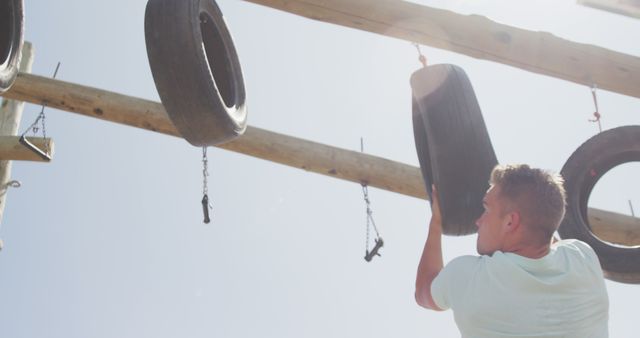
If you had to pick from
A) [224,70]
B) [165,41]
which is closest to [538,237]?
[165,41]

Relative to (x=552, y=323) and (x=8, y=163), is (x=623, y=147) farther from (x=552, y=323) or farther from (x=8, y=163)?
(x=8, y=163)

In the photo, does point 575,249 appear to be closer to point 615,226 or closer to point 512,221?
point 512,221

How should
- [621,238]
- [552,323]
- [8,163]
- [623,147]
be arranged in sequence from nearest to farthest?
[552,323]
[623,147]
[621,238]
[8,163]

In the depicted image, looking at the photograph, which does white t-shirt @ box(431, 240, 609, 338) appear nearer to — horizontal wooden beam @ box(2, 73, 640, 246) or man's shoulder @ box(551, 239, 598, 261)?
man's shoulder @ box(551, 239, 598, 261)

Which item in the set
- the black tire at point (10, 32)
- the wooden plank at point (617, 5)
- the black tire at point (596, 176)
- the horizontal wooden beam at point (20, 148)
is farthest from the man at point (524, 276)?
the horizontal wooden beam at point (20, 148)

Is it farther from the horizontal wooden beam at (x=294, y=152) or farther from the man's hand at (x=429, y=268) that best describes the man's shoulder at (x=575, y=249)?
the horizontal wooden beam at (x=294, y=152)

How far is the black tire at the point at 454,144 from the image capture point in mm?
2789

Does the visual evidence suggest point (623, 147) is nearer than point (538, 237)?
No

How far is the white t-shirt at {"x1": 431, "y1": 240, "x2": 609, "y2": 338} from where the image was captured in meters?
1.79

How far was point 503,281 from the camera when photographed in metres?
1.84

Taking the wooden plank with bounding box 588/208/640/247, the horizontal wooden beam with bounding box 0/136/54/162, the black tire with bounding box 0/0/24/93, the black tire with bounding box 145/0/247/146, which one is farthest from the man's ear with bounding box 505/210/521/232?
the horizontal wooden beam with bounding box 0/136/54/162

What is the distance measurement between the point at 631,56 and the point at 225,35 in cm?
272

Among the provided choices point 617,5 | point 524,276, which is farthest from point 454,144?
point 617,5

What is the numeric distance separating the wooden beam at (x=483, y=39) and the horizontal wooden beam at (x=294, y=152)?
4.85 ft
